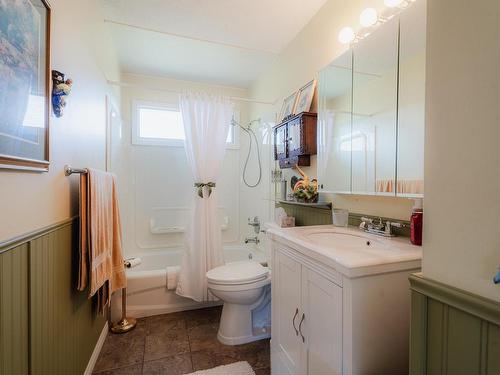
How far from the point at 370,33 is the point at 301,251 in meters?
1.35

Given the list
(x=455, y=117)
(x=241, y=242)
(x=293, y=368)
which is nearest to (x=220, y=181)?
(x=241, y=242)

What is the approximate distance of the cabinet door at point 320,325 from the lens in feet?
3.05

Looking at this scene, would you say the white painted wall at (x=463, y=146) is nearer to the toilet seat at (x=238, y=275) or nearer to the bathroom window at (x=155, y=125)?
the toilet seat at (x=238, y=275)

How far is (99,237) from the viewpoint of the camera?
55.9 inches

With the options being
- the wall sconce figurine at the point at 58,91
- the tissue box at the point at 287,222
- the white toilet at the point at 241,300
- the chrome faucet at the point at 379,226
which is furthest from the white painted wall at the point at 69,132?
the chrome faucet at the point at 379,226

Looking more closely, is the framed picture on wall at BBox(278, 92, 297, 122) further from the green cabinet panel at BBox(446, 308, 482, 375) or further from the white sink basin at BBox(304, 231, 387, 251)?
the green cabinet panel at BBox(446, 308, 482, 375)

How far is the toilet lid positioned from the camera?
187 cm

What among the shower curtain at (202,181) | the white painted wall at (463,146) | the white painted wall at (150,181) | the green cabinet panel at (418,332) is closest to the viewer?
the white painted wall at (463,146)

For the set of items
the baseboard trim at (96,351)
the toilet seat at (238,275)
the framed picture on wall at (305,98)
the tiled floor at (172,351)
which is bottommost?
the tiled floor at (172,351)

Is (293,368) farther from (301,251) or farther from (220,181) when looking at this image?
(220,181)

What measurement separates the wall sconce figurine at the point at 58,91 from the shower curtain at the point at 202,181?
1335 millimetres

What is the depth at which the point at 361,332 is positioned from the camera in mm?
869

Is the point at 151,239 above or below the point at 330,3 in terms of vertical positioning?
below

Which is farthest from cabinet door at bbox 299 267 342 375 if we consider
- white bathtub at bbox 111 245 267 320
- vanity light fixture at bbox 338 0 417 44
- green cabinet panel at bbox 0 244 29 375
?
white bathtub at bbox 111 245 267 320
